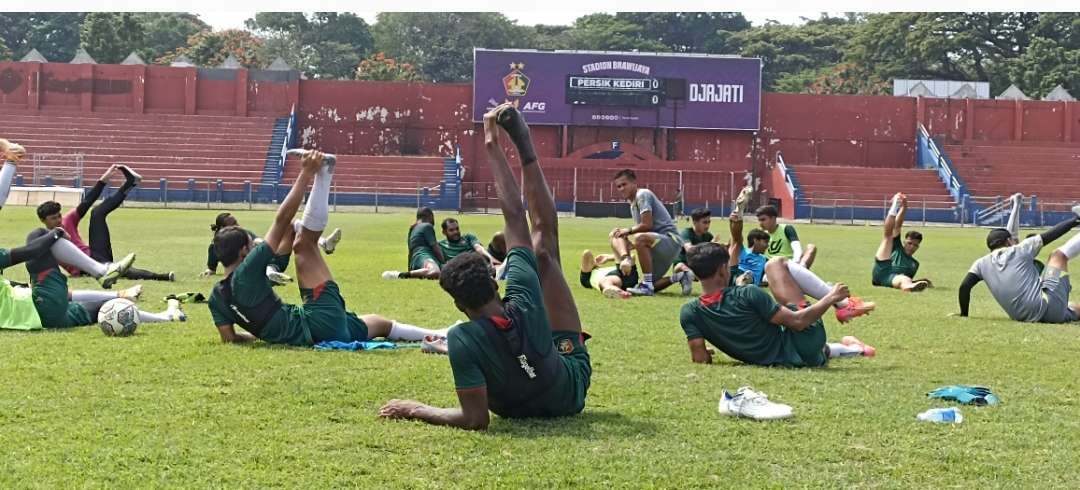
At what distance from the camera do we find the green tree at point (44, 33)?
319ft

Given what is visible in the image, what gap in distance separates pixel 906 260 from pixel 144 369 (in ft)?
41.4

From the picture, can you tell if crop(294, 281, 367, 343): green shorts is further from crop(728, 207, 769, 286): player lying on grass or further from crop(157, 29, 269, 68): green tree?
crop(157, 29, 269, 68): green tree

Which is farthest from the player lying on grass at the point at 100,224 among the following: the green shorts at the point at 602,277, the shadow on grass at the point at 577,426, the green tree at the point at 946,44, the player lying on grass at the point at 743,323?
the green tree at the point at 946,44

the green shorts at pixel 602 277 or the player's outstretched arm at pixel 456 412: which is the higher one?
the green shorts at pixel 602 277

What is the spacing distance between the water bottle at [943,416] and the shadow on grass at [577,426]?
1550 mm

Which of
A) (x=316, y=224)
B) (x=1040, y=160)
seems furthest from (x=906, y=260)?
(x=1040, y=160)

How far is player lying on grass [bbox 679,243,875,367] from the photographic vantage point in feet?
29.6

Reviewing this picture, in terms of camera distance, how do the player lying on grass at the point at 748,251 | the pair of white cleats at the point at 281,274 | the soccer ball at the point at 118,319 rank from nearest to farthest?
the soccer ball at the point at 118,319
the pair of white cleats at the point at 281,274
the player lying on grass at the point at 748,251

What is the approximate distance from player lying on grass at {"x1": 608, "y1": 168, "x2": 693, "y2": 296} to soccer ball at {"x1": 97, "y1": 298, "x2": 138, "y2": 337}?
6.69 m

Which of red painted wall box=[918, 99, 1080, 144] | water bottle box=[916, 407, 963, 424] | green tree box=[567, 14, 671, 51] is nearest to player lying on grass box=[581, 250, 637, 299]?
water bottle box=[916, 407, 963, 424]

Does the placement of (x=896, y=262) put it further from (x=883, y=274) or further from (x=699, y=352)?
(x=699, y=352)

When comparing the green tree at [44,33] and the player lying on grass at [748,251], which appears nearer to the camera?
the player lying on grass at [748,251]

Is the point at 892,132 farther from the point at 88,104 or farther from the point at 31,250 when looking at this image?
the point at 31,250

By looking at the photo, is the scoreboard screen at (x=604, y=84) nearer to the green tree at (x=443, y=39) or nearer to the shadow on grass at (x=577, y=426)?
the green tree at (x=443, y=39)
